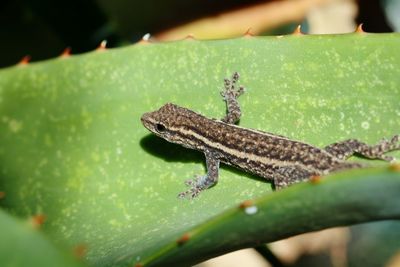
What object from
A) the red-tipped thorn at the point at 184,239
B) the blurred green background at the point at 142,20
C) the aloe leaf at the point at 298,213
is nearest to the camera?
the aloe leaf at the point at 298,213

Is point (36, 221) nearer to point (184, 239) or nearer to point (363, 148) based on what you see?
point (184, 239)

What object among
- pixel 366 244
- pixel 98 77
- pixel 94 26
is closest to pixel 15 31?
pixel 94 26

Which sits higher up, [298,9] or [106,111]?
[298,9]

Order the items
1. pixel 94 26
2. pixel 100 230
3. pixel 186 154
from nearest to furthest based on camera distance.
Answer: pixel 100 230 → pixel 186 154 → pixel 94 26

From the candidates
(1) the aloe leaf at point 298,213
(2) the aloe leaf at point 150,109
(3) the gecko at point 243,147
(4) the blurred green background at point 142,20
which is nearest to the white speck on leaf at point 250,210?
(1) the aloe leaf at point 298,213

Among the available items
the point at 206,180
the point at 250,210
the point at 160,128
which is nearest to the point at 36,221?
the point at 250,210

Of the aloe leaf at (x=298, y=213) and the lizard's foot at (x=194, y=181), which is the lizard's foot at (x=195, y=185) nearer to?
the lizard's foot at (x=194, y=181)

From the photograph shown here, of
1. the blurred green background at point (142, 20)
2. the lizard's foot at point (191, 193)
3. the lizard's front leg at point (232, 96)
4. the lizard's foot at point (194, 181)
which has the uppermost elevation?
the blurred green background at point (142, 20)

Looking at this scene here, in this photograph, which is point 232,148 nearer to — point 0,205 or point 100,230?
point 100,230
